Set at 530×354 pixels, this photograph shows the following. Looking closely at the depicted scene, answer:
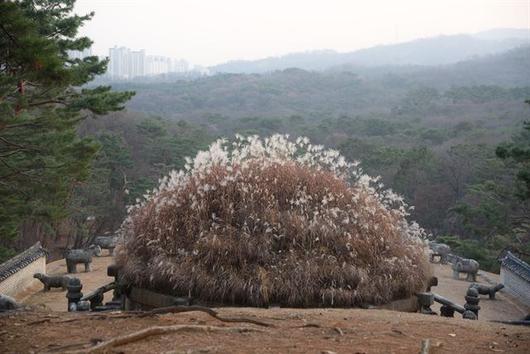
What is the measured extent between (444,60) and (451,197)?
123898 millimetres

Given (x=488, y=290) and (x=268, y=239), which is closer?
(x=268, y=239)

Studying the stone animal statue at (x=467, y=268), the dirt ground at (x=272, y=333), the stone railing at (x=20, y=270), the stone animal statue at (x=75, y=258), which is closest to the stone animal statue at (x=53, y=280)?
the stone railing at (x=20, y=270)

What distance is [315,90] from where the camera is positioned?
3012 inches

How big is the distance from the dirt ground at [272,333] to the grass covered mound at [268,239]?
31.0 inches

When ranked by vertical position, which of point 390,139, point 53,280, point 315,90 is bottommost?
point 53,280

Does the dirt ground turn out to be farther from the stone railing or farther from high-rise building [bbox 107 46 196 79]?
high-rise building [bbox 107 46 196 79]

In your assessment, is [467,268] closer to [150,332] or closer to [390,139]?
[150,332]

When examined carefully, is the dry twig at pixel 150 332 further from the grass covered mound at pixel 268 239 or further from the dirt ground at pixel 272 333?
the grass covered mound at pixel 268 239

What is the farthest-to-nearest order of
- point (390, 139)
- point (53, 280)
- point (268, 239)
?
point (390, 139)
point (53, 280)
point (268, 239)

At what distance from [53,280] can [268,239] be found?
301 inches

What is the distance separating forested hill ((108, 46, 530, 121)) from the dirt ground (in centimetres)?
4852

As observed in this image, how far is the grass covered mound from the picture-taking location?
6.05 metres

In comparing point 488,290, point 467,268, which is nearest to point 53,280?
point 488,290

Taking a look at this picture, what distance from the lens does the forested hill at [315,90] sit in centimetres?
6184
